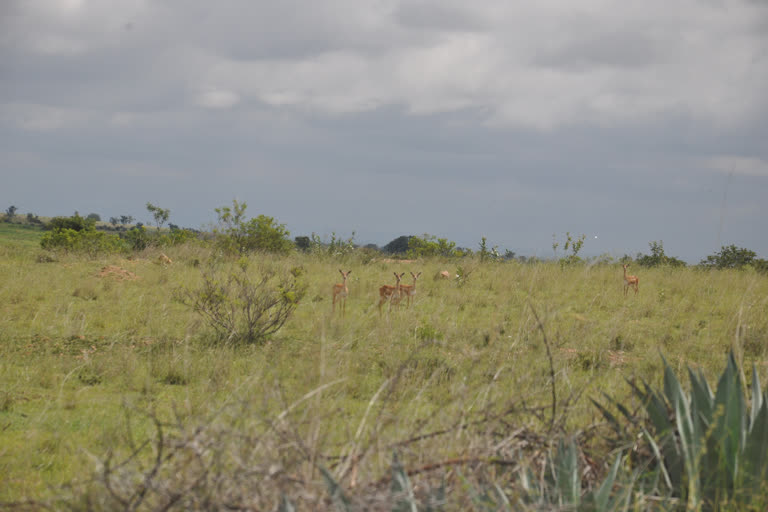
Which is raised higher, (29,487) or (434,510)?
(434,510)

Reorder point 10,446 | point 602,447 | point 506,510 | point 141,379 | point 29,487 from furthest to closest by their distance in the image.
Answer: point 141,379, point 10,446, point 29,487, point 602,447, point 506,510

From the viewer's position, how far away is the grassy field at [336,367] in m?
2.95

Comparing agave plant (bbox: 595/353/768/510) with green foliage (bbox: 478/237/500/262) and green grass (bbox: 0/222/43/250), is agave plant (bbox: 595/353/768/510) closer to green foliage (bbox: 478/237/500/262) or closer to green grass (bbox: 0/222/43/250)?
green foliage (bbox: 478/237/500/262)

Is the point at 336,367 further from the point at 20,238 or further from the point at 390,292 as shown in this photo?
the point at 20,238

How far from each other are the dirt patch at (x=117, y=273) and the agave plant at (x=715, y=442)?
1221 cm

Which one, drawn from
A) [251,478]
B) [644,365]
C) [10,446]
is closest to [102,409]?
[10,446]

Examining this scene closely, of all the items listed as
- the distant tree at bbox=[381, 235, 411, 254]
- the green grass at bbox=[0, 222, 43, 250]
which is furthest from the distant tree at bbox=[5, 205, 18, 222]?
the distant tree at bbox=[381, 235, 411, 254]

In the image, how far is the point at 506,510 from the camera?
2.54m

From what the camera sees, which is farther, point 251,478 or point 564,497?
point 564,497

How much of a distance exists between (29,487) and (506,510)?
3.23 m

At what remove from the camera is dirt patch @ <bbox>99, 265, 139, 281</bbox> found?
13.2 m

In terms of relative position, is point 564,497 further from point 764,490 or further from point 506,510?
point 764,490

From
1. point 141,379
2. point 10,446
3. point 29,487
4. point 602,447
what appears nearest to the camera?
point 602,447

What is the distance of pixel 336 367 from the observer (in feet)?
16.3
